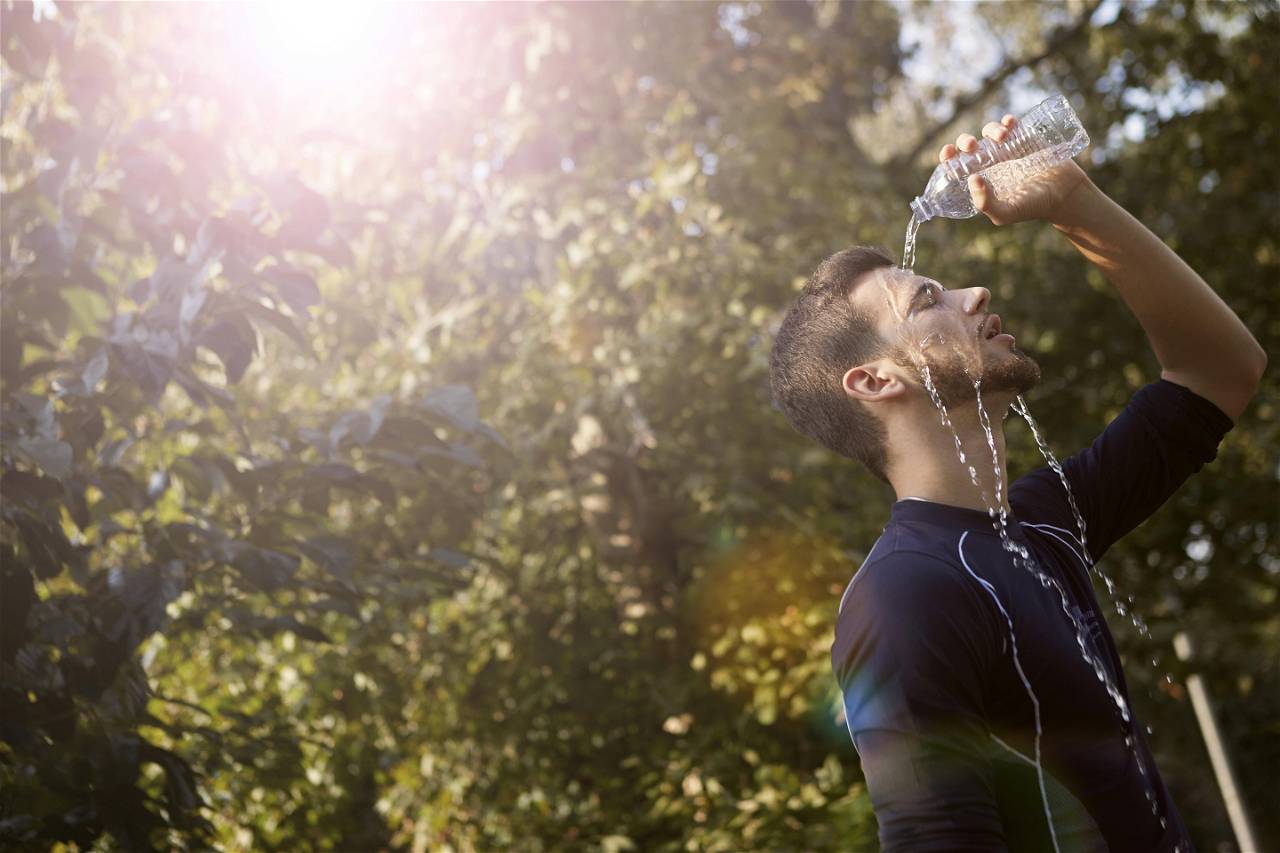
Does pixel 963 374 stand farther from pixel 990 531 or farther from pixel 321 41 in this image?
pixel 321 41

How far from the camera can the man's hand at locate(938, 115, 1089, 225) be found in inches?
79.8

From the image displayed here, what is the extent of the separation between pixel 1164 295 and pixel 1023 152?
1.27ft

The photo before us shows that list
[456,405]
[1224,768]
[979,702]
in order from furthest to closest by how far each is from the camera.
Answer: [1224,768], [456,405], [979,702]

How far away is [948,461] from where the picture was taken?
1970 mm

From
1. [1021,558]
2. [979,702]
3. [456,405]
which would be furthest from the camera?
[456,405]

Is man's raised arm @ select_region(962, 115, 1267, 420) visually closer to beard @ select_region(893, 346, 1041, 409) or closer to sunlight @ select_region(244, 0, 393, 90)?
beard @ select_region(893, 346, 1041, 409)

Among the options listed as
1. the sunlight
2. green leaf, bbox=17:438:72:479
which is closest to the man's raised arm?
green leaf, bbox=17:438:72:479

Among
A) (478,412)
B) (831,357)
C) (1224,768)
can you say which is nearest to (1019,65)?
(1224,768)

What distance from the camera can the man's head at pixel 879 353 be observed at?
2002mm

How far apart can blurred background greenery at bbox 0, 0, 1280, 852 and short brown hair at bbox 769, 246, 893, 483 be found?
105 centimetres

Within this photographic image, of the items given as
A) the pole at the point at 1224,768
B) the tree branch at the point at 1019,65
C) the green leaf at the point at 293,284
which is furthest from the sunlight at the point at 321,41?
the pole at the point at 1224,768

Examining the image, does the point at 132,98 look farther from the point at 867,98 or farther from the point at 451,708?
the point at 867,98

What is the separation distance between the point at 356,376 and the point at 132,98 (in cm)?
152

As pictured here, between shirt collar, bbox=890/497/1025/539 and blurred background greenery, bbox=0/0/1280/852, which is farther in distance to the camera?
blurred background greenery, bbox=0/0/1280/852
